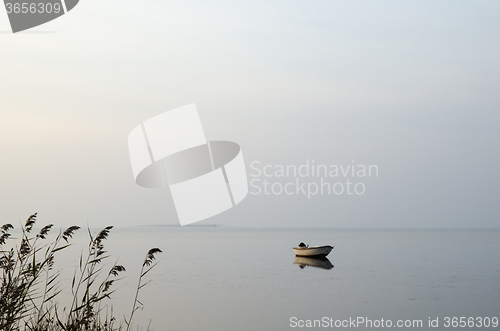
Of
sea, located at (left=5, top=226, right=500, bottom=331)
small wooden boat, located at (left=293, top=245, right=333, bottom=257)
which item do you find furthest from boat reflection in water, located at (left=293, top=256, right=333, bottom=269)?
sea, located at (left=5, top=226, right=500, bottom=331)

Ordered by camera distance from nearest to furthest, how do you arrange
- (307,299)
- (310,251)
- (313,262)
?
(307,299) < (310,251) < (313,262)

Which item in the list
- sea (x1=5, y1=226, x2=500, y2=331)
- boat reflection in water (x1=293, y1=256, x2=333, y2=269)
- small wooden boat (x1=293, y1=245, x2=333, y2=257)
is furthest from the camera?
small wooden boat (x1=293, y1=245, x2=333, y2=257)

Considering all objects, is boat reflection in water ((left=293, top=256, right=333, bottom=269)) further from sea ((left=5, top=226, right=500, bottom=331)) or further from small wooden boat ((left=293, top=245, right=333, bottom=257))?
sea ((left=5, top=226, right=500, bottom=331))

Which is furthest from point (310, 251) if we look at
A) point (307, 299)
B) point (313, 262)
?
point (307, 299)

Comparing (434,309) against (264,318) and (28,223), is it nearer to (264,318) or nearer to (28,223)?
(264,318)

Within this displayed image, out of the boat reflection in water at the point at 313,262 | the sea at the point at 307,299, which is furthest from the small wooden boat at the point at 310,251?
the sea at the point at 307,299

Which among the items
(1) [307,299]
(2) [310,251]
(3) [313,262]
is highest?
(2) [310,251]

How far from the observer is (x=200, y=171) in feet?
61.9

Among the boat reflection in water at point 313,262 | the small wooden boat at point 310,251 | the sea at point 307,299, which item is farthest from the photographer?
the small wooden boat at point 310,251

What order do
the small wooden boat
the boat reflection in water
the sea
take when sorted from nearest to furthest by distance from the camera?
the sea, the boat reflection in water, the small wooden boat

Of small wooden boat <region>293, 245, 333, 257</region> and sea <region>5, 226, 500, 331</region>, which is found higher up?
small wooden boat <region>293, 245, 333, 257</region>

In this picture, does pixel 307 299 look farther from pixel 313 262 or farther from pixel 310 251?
pixel 313 262

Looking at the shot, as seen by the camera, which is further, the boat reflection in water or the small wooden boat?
the small wooden boat

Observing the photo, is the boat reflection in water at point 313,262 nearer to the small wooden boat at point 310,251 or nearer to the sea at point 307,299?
the small wooden boat at point 310,251
